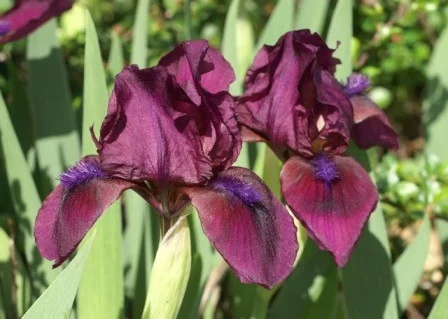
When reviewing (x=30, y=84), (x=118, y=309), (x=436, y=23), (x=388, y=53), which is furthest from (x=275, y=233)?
(x=436, y=23)

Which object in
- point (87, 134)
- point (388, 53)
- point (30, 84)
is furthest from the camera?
point (388, 53)

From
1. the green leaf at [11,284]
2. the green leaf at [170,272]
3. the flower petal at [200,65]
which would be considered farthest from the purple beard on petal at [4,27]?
the green leaf at [170,272]

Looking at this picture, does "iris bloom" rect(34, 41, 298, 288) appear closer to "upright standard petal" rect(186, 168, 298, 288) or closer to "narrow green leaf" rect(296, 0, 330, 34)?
"upright standard petal" rect(186, 168, 298, 288)

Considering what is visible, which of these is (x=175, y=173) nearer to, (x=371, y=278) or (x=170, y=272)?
(x=170, y=272)

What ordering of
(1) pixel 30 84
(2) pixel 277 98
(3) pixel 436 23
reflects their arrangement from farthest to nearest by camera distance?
(3) pixel 436 23
(1) pixel 30 84
(2) pixel 277 98

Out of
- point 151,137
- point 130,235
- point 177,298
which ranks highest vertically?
point 151,137

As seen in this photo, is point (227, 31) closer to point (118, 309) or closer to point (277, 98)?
point (277, 98)

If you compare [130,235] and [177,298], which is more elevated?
[177,298]

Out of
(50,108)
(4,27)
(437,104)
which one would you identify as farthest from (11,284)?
(437,104)
